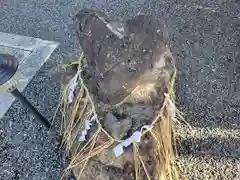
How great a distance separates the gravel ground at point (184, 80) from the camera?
1836mm

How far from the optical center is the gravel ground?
1.84 m

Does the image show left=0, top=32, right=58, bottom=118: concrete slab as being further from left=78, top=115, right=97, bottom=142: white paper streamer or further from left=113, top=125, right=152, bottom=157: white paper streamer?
left=113, top=125, right=152, bottom=157: white paper streamer

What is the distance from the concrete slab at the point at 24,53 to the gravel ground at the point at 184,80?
1.9 inches

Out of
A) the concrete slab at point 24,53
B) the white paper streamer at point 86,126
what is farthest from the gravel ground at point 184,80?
the white paper streamer at point 86,126

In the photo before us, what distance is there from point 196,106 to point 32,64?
1.05 metres

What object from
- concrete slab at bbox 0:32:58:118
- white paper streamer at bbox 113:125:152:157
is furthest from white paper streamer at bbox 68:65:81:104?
concrete slab at bbox 0:32:58:118

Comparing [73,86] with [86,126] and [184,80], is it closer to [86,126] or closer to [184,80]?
[86,126]

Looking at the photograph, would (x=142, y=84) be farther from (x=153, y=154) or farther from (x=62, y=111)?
(x=62, y=111)

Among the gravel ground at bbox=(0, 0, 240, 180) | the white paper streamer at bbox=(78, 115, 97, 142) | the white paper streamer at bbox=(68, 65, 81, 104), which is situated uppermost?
the white paper streamer at bbox=(68, 65, 81, 104)

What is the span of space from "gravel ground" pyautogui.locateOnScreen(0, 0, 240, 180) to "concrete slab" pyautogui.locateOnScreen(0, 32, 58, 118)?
5 cm

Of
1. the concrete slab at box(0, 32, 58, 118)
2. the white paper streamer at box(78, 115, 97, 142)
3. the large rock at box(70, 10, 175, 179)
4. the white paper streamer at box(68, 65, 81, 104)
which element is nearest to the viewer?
the large rock at box(70, 10, 175, 179)

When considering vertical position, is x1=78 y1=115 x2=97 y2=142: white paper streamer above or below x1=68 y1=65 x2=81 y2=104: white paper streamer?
below

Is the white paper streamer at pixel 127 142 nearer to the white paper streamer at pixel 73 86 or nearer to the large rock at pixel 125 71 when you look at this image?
the large rock at pixel 125 71

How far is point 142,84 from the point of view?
165 cm
